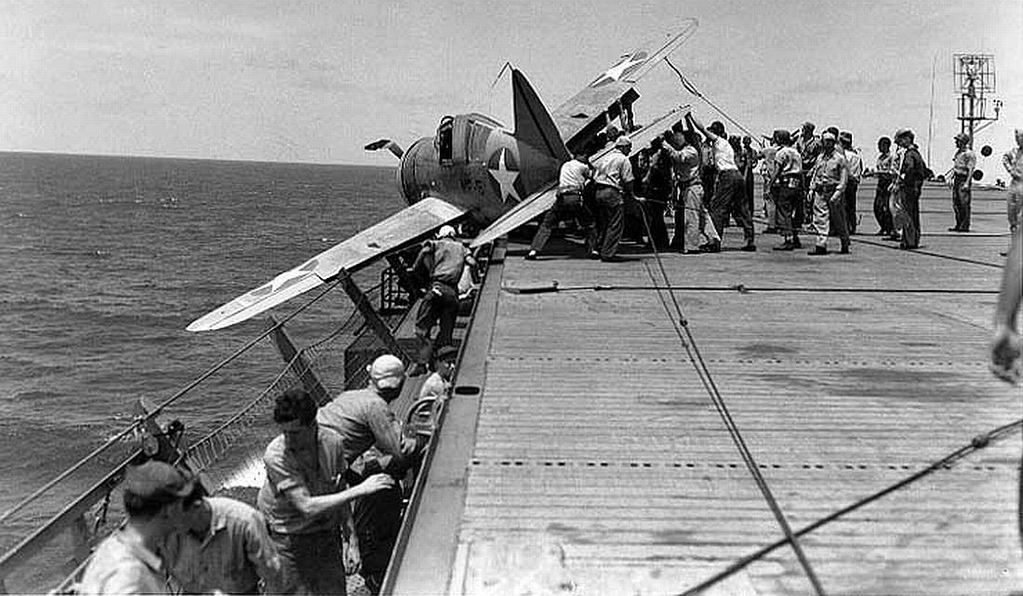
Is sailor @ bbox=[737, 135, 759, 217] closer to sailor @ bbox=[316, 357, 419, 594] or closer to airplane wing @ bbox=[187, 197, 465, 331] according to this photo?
airplane wing @ bbox=[187, 197, 465, 331]

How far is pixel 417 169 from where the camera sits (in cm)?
1942

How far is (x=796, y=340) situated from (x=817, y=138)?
943 centimetres

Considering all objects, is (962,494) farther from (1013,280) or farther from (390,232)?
(390,232)

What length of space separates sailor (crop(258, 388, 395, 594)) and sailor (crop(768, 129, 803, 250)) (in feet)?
37.7

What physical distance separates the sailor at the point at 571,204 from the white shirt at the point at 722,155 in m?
2.26

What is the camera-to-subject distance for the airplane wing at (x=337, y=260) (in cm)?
1422

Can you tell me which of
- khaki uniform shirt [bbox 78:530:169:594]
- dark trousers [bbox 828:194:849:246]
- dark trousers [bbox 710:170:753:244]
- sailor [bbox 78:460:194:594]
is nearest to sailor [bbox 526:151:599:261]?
dark trousers [bbox 710:170:753:244]

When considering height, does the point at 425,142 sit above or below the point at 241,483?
above

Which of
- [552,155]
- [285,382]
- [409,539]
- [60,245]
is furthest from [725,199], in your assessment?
[60,245]

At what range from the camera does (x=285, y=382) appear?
998 cm

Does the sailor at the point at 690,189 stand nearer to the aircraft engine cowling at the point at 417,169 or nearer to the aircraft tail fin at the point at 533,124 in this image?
the aircraft tail fin at the point at 533,124

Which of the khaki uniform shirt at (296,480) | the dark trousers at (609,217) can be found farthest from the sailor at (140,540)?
the dark trousers at (609,217)

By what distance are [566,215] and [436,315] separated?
4.82 meters

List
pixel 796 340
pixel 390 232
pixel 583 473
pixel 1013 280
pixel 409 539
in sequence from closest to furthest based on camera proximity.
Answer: pixel 1013 280, pixel 409 539, pixel 583 473, pixel 796 340, pixel 390 232
